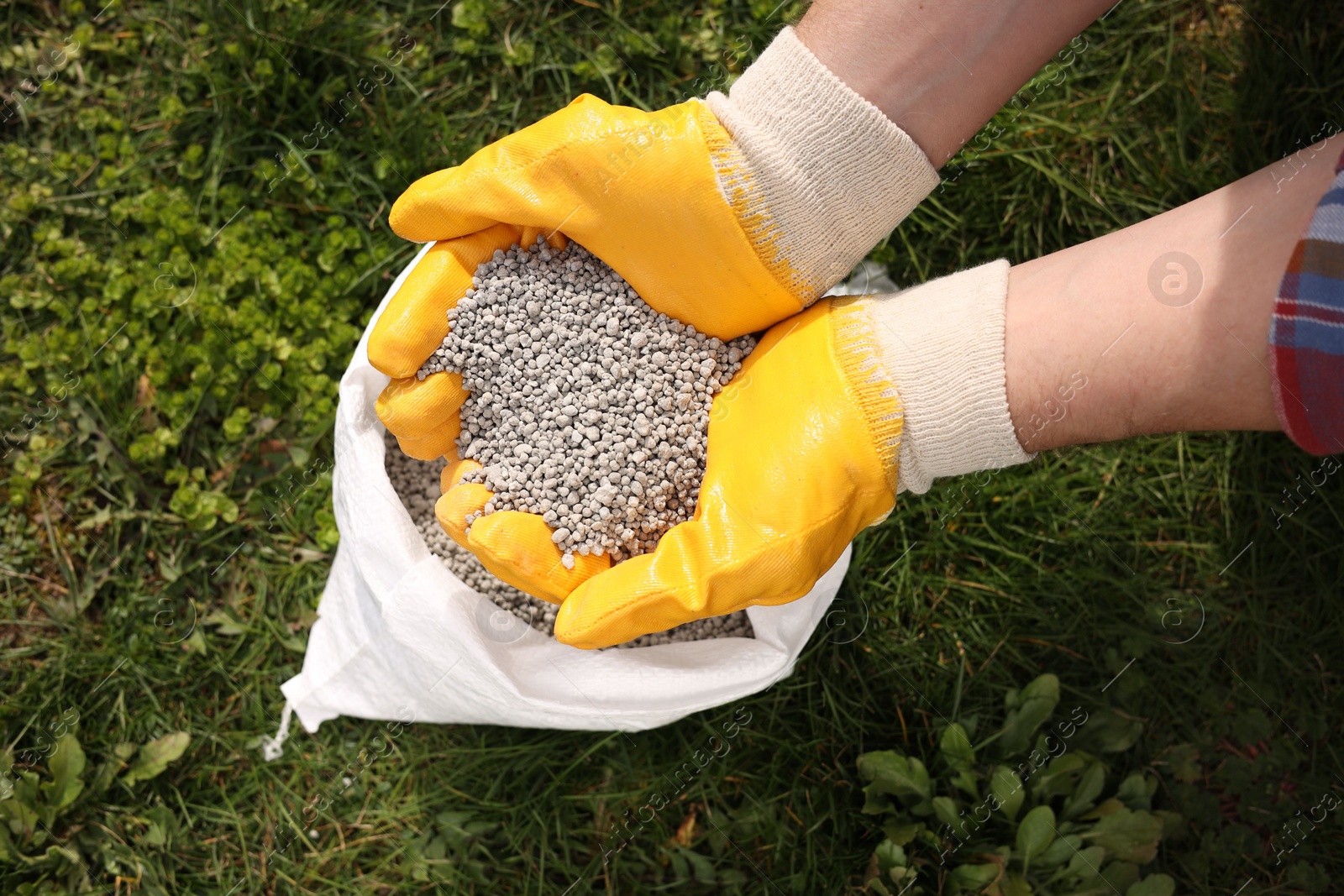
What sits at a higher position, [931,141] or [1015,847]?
[931,141]

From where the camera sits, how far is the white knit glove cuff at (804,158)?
1.19 meters

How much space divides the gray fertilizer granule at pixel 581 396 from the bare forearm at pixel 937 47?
0.43 metres

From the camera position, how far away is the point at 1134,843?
1.54m

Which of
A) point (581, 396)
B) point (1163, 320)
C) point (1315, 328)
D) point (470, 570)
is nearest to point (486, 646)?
point (470, 570)

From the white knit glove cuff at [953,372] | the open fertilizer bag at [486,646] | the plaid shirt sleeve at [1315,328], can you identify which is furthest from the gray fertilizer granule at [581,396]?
the plaid shirt sleeve at [1315,328]

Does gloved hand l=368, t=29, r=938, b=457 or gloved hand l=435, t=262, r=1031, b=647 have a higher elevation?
gloved hand l=368, t=29, r=938, b=457

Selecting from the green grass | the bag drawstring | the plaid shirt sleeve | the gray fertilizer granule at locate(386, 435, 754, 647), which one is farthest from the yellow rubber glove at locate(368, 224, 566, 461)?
the plaid shirt sleeve

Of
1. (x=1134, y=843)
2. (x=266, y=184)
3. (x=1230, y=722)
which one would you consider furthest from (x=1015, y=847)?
(x=266, y=184)

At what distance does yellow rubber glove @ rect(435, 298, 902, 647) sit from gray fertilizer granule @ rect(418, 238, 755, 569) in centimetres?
5

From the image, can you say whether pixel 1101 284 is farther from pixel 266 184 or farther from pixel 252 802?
pixel 252 802

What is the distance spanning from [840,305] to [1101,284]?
35cm

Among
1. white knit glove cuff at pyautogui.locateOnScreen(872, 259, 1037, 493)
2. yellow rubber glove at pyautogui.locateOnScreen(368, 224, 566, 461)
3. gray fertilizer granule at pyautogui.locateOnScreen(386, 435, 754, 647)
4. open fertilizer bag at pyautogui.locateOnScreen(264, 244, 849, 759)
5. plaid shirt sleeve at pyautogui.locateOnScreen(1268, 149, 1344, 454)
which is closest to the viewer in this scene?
plaid shirt sleeve at pyautogui.locateOnScreen(1268, 149, 1344, 454)

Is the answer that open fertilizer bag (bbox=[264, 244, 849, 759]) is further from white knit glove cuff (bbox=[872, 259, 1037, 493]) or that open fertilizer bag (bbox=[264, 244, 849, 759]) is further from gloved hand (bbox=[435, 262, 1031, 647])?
white knit glove cuff (bbox=[872, 259, 1037, 493])

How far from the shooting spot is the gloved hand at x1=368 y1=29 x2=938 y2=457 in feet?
3.93
